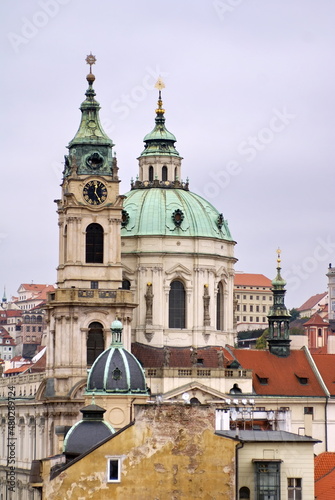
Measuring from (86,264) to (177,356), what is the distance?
12415mm

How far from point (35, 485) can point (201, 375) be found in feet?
204

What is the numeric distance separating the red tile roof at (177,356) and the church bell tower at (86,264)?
23.7 ft

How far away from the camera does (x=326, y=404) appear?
145375 mm

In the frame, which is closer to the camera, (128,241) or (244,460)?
(244,460)

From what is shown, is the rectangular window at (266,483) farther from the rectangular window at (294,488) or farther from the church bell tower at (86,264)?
the church bell tower at (86,264)

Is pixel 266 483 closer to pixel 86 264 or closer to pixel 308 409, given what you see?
pixel 86 264

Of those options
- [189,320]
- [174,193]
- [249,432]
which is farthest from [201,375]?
[249,432]

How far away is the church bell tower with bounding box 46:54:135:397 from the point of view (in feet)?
439

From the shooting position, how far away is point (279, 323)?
155 m

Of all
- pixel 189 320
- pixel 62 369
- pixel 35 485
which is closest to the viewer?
pixel 35 485

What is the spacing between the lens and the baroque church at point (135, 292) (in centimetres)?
13425

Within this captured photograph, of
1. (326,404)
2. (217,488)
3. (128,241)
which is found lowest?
(217,488)

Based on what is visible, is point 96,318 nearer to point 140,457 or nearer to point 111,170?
point 111,170

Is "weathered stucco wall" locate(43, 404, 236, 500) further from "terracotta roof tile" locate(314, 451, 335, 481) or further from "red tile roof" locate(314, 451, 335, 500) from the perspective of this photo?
"terracotta roof tile" locate(314, 451, 335, 481)
